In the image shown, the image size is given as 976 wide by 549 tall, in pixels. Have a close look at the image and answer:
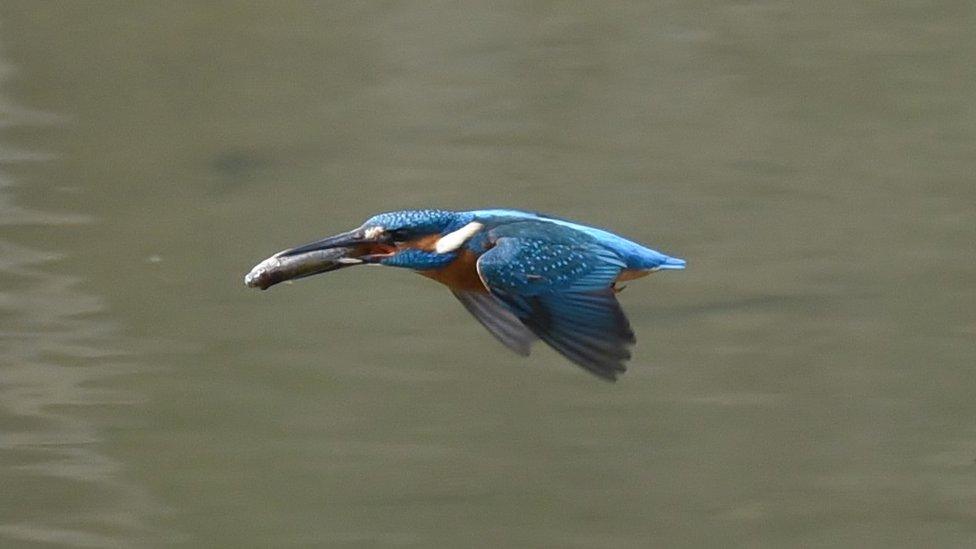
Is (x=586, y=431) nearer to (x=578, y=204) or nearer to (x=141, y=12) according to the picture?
(x=578, y=204)

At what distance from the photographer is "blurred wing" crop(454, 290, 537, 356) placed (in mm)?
3812

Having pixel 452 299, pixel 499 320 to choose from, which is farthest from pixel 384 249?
pixel 452 299

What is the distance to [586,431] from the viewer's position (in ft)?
15.6

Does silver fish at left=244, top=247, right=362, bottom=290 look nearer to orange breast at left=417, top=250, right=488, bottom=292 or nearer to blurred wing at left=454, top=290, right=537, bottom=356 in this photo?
orange breast at left=417, top=250, right=488, bottom=292

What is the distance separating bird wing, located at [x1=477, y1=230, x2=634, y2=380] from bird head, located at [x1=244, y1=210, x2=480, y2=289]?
0.11 metres

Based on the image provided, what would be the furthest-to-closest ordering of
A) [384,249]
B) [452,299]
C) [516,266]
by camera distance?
[452,299] → [384,249] → [516,266]

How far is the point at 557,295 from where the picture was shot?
368cm

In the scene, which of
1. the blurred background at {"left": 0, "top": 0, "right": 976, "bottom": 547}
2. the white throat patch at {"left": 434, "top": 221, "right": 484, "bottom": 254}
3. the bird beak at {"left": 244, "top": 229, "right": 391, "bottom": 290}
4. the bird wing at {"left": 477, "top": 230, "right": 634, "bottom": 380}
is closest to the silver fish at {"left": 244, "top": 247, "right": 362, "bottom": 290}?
the bird beak at {"left": 244, "top": 229, "right": 391, "bottom": 290}

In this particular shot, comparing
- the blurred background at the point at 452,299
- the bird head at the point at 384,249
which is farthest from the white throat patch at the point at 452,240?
the blurred background at the point at 452,299

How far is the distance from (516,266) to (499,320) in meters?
0.22

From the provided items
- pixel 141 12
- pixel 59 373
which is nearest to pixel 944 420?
pixel 59 373

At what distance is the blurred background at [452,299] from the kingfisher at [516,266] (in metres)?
0.77

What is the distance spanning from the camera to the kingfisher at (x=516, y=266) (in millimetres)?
3623

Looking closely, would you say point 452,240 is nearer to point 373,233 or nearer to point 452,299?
point 373,233
